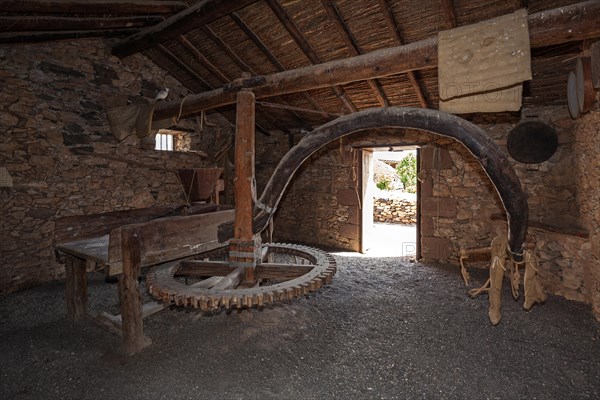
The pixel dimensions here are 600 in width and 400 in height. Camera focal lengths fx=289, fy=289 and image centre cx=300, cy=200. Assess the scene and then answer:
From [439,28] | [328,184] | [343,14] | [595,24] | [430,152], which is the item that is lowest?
[328,184]

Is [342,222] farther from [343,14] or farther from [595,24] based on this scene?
[595,24]

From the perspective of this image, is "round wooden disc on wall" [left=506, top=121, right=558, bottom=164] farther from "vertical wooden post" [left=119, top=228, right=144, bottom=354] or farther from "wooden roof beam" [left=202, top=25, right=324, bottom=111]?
"vertical wooden post" [left=119, top=228, right=144, bottom=354]

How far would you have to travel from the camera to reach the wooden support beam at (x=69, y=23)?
3.67 meters

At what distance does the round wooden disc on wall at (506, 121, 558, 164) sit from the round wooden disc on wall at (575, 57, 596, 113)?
1456 millimetres

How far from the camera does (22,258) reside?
14.9ft

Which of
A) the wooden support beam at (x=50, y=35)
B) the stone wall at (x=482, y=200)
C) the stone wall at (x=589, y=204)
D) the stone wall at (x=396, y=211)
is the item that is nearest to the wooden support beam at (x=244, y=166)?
the wooden support beam at (x=50, y=35)

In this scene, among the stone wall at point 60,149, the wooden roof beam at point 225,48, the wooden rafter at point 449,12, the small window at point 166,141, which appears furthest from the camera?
the small window at point 166,141

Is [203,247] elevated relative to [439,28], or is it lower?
lower

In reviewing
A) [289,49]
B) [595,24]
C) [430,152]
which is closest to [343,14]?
[289,49]

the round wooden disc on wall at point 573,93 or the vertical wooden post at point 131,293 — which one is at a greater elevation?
the round wooden disc on wall at point 573,93

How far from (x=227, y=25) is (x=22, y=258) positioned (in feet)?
15.9

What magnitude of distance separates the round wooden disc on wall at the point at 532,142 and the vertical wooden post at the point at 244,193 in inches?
172

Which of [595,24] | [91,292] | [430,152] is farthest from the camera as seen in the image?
[430,152]

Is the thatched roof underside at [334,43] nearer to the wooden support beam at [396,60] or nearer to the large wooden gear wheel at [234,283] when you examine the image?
the wooden support beam at [396,60]
